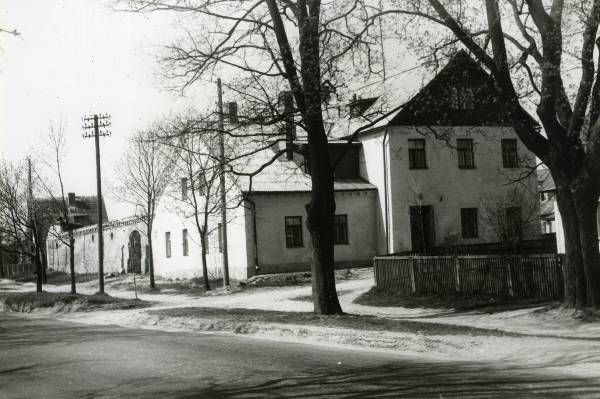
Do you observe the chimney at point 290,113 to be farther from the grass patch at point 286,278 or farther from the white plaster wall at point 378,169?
the white plaster wall at point 378,169

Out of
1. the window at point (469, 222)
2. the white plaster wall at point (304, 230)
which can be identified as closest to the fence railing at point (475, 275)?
the white plaster wall at point (304, 230)

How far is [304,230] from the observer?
3206 cm

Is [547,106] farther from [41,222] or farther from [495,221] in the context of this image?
[41,222]

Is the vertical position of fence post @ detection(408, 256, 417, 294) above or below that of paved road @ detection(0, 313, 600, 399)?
above

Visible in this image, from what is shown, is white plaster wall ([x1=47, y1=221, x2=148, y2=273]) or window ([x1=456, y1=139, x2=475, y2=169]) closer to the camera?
window ([x1=456, y1=139, x2=475, y2=169])

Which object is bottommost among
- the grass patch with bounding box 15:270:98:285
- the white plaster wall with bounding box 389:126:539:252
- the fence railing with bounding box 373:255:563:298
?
the grass patch with bounding box 15:270:98:285

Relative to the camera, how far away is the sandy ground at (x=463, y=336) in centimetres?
996

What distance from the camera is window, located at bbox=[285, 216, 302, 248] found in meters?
31.8

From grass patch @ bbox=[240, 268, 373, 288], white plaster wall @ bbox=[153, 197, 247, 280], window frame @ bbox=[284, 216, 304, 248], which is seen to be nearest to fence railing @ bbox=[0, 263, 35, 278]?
white plaster wall @ bbox=[153, 197, 247, 280]

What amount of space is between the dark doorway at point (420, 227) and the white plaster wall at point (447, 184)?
27 centimetres

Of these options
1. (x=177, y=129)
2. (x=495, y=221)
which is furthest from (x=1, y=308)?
(x=495, y=221)

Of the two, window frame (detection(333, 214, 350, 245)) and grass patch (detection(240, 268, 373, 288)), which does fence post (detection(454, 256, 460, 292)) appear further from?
window frame (detection(333, 214, 350, 245))

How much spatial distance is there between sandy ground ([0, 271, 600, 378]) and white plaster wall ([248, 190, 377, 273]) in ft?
31.7

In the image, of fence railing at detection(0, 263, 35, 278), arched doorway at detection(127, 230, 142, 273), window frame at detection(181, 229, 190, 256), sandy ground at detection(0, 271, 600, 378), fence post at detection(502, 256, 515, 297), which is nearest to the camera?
sandy ground at detection(0, 271, 600, 378)
